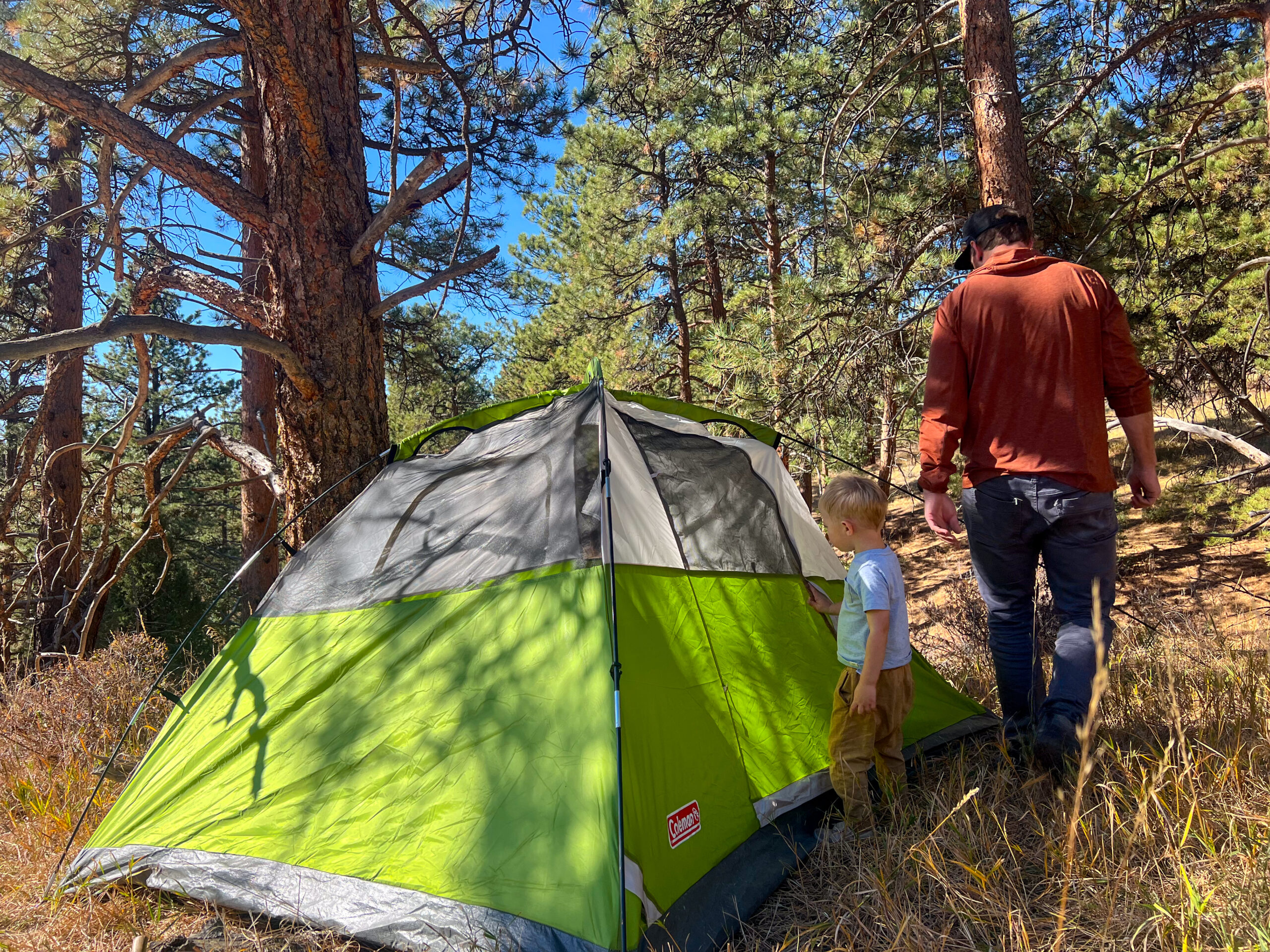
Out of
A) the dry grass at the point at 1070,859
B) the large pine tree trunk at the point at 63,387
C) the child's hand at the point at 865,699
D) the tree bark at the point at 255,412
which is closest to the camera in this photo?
the dry grass at the point at 1070,859

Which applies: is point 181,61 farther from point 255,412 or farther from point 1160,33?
point 1160,33

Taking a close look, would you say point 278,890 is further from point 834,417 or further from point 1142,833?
Result: point 834,417

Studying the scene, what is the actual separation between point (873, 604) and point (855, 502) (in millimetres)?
318

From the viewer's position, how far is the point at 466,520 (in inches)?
109

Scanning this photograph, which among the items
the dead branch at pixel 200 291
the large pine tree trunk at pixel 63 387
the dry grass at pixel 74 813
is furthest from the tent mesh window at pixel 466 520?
the large pine tree trunk at pixel 63 387

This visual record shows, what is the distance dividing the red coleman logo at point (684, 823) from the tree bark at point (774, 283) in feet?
11.6

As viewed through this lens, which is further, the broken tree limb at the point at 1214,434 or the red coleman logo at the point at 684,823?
the broken tree limb at the point at 1214,434

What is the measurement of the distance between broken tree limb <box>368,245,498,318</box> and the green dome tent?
78 centimetres

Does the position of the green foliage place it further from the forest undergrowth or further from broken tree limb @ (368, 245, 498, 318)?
the forest undergrowth

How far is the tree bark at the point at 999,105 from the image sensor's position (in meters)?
3.97

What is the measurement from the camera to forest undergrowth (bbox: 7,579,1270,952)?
1.78 metres

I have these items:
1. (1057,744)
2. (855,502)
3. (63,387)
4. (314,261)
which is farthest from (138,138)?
(63,387)

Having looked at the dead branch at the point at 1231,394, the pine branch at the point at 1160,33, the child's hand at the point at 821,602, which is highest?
the pine branch at the point at 1160,33

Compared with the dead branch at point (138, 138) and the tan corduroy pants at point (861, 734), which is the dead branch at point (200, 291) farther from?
the tan corduroy pants at point (861, 734)
